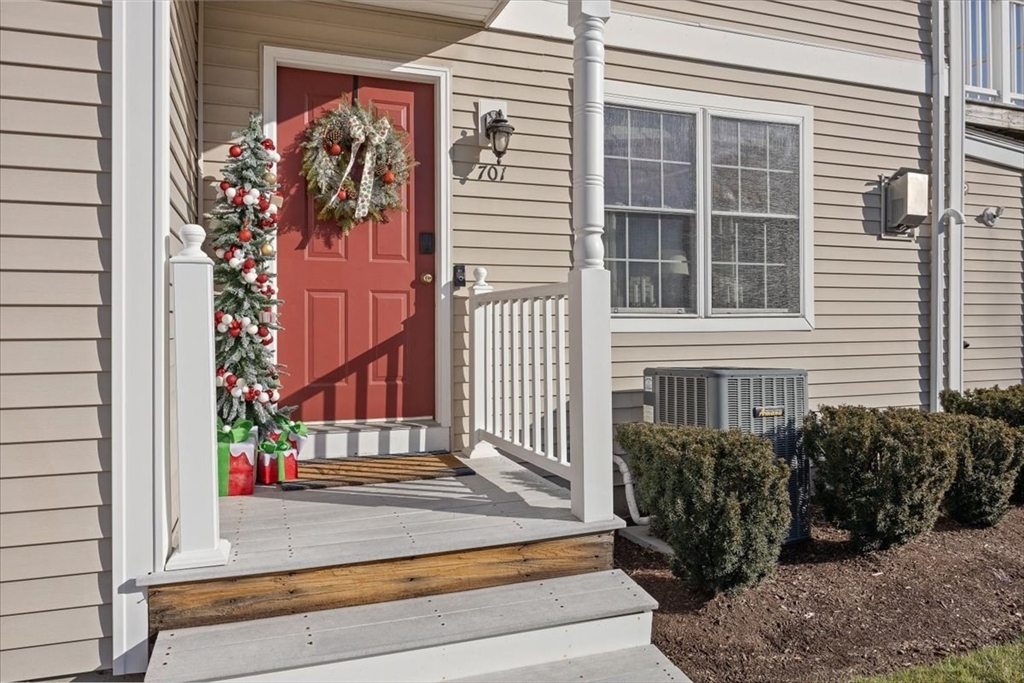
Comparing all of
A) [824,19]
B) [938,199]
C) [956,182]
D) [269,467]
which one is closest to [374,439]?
[269,467]

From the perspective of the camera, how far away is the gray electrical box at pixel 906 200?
5.04 m

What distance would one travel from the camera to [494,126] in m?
3.89

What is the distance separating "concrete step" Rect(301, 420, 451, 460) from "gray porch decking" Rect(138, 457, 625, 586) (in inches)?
19.9

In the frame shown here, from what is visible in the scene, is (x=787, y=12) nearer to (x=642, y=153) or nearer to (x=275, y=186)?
(x=642, y=153)

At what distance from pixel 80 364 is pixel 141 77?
0.94 metres

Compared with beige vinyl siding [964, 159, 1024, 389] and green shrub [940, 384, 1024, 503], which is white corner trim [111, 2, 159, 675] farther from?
beige vinyl siding [964, 159, 1024, 389]

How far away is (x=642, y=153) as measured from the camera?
174 inches

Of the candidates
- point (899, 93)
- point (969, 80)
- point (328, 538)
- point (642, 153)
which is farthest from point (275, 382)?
point (969, 80)

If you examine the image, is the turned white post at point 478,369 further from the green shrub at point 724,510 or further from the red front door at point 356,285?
the green shrub at point 724,510

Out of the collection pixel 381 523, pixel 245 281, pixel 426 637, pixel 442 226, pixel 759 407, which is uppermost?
pixel 442 226

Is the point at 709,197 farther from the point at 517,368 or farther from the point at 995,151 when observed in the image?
the point at 995,151

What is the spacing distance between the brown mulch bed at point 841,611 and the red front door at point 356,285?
5.34 feet

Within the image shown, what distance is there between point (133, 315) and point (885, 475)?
3.43 meters

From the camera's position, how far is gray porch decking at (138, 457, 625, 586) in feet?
7.45
